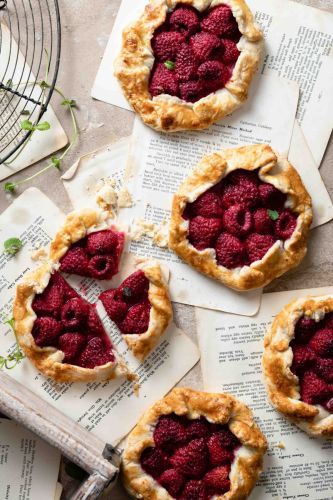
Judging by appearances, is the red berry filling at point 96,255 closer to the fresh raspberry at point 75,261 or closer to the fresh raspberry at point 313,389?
the fresh raspberry at point 75,261

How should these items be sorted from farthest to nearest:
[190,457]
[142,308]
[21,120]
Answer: [21,120] → [142,308] → [190,457]

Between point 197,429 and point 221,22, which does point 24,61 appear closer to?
point 221,22

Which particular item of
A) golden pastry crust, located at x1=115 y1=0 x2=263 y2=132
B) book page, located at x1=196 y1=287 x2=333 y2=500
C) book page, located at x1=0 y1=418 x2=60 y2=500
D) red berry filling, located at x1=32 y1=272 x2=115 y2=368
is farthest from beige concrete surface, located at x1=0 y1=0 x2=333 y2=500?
book page, located at x1=0 y1=418 x2=60 y2=500

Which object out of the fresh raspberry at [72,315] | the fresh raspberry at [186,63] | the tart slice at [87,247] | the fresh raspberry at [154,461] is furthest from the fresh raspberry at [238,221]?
the fresh raspberry at [154,461]

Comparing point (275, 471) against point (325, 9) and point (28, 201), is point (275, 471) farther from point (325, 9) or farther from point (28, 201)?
point (325, 9)

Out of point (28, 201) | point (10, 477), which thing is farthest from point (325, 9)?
point (10, 477)

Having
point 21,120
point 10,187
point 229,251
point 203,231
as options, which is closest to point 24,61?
point 21,120

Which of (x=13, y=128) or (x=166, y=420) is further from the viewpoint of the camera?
(x=13, y=128)
